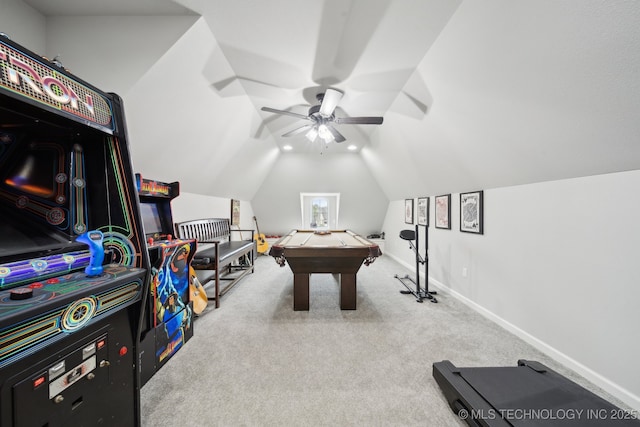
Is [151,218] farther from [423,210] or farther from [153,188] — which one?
[423,210]

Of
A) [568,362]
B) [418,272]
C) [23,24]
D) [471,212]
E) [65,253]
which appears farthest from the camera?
[418,272]

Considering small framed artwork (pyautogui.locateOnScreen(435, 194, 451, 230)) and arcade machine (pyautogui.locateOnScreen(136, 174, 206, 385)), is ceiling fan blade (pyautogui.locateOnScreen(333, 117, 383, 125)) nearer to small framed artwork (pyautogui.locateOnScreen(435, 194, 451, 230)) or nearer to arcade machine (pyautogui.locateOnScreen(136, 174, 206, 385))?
small framed artwork (pyautogui.locateOnScreen(435, 194, 451, 230))

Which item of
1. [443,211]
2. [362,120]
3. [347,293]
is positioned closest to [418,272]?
[443,211]

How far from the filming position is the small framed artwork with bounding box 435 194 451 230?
3701 millimetres

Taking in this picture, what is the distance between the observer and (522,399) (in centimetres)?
148

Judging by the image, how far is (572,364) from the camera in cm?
192

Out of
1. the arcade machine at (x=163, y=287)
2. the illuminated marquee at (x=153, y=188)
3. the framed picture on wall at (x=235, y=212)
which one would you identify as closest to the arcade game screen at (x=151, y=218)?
the arcade machine at (x=163, y=287)

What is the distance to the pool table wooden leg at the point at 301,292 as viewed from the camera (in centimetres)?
302

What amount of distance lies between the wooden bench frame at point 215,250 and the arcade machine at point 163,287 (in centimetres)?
35

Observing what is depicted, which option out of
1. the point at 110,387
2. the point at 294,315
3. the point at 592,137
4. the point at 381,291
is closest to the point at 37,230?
the point at 110,387

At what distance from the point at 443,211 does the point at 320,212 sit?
3844mm

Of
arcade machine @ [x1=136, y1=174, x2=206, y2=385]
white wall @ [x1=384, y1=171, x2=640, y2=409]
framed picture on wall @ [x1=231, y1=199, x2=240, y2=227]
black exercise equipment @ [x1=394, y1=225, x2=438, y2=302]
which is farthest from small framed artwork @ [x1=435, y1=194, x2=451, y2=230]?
framed picture on wall @ [x1=231, y1=199, x2=240, y2=227]

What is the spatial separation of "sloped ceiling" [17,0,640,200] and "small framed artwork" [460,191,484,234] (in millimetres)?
167

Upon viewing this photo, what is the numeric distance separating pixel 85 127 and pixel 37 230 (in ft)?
1.83
